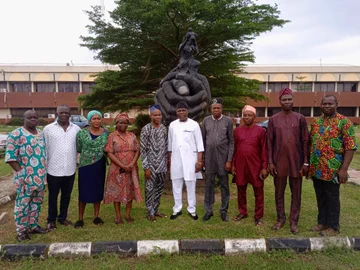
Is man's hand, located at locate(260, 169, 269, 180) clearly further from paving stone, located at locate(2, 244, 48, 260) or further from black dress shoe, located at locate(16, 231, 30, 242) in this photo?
black dress shoe, located at locate(16, 231, 30, 242)

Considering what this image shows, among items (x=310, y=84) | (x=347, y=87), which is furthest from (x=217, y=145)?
(x=347, y=87)

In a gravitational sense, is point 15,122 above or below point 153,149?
below

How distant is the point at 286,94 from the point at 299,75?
3052cm

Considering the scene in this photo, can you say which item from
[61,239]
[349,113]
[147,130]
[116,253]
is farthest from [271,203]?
[349,113]

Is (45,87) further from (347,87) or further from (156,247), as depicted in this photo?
(347,87)

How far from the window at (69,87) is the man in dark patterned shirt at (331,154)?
3078 centimetres

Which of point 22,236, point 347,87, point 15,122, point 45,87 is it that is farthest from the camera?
point 347,87

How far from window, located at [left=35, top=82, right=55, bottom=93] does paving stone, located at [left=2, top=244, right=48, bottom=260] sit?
31.3 meters

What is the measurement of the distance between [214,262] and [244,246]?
411mm

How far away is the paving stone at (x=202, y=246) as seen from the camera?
308 centimetres

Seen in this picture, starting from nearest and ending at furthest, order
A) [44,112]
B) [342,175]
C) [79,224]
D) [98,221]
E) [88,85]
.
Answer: [342,175] < [79,224] < [98,221] < [44,112] < [88,85]

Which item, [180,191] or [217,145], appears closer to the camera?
[217,145]

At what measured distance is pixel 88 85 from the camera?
101ft

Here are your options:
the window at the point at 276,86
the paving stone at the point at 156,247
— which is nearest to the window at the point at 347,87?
the window at the point at 276,86
